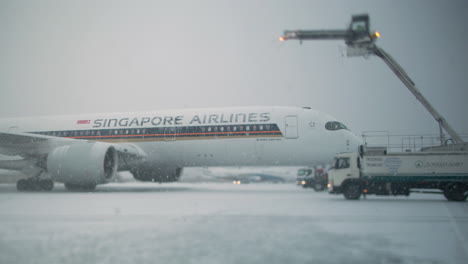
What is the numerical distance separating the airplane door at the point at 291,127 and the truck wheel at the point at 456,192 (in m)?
6.30

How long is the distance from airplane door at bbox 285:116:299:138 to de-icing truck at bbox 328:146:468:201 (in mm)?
3736

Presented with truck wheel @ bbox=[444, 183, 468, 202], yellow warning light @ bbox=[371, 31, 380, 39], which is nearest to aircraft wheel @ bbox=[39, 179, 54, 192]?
yellow warning light @ bbox=[371, 31, 380, 39]

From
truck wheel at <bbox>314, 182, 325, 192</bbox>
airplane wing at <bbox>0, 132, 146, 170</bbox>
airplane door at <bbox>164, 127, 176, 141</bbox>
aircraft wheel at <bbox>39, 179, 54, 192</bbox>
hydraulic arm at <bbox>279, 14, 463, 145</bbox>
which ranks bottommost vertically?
truck wheel at <bbox>314, 182, 325, 192</bbox>

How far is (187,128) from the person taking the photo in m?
18.7

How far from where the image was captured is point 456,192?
527 inches

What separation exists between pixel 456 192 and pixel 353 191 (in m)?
3.48

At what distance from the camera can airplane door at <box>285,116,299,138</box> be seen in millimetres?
17328

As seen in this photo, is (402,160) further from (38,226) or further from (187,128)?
(38,226)

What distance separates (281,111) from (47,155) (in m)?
11.1

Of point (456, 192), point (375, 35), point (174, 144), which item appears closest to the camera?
point (456, 192)

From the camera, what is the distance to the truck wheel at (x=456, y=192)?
13289 millimetres

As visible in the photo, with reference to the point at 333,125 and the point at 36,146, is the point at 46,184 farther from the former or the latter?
the point at 333,125

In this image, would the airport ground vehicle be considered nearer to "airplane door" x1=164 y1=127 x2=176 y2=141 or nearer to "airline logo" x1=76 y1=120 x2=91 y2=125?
"airplane door" x1=164 y1=127 x2=176 y2=141

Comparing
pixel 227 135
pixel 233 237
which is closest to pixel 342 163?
pixel 227 135
